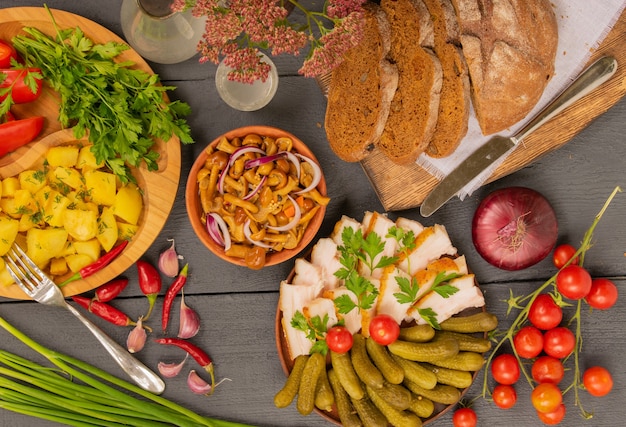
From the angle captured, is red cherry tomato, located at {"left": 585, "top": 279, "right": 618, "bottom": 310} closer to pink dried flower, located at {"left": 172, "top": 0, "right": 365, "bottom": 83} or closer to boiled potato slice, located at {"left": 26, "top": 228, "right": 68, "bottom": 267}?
pink dried flower, located at {"left": 172, "top": 0, "right": 365, "bottom": 83}

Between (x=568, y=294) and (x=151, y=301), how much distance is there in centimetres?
178

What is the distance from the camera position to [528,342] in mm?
2646

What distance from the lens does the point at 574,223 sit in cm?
277

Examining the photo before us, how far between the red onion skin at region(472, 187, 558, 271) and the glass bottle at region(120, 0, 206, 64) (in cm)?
140

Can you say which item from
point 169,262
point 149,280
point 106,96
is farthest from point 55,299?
point 106,96

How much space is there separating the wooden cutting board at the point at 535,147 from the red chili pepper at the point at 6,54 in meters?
1.48

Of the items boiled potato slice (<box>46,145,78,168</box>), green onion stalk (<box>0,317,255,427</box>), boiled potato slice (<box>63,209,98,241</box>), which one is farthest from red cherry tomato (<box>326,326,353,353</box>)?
boiled potato slice (<box>46,145,78,168</box>)

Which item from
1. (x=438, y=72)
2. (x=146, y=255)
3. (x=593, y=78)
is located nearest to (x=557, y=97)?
(x=593, y=78)

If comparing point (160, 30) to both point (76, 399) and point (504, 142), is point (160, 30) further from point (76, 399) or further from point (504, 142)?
point (76, 399)

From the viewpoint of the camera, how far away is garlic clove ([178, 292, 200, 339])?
110 inches

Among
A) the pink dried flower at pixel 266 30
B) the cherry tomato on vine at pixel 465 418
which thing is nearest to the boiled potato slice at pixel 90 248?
the pink dried flower at pixel 266 30

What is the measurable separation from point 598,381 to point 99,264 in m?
2.15

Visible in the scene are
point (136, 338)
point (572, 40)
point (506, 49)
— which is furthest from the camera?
point (136, 338)

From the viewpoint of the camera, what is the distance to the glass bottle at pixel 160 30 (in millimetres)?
2367
